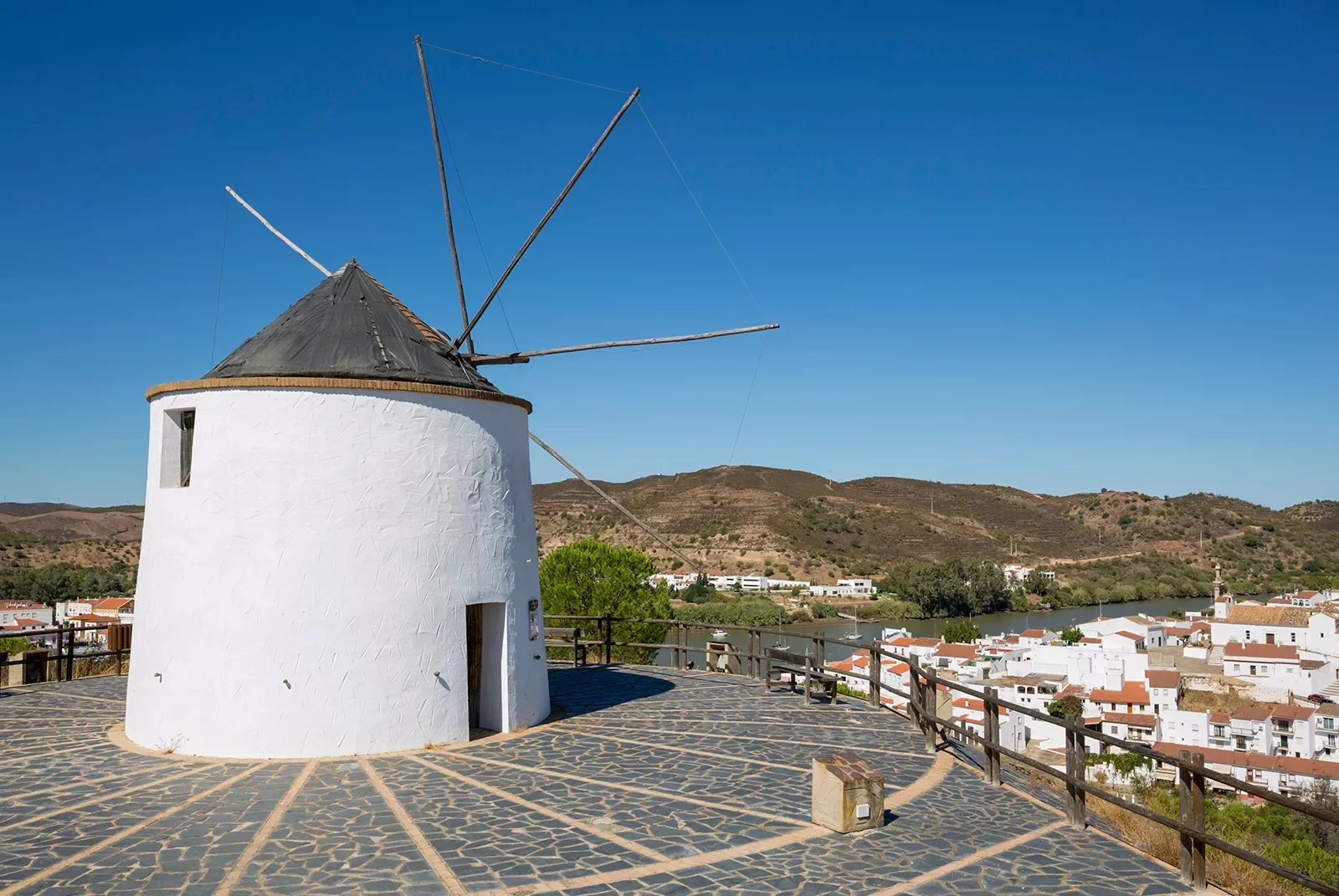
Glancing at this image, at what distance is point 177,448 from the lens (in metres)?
10.1

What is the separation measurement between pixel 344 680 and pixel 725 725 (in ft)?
14.4

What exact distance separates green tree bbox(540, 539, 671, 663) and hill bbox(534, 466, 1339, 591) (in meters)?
39.6

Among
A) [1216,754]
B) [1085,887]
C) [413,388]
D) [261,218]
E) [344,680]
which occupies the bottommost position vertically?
[1216,754]

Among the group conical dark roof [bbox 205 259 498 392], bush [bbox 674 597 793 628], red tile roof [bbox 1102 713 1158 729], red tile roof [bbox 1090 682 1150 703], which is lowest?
red tile roof [bbox 1102 713 1158 729]

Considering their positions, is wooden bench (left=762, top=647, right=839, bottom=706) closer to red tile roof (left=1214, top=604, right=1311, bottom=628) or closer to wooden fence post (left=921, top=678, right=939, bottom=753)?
Result: wooden fence post (left=921, top=678, right=939, bottom=753)

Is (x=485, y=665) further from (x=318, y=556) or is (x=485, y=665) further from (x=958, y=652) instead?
(x=958, y=652)

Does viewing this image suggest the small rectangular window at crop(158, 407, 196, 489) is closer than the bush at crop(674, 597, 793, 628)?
Yes

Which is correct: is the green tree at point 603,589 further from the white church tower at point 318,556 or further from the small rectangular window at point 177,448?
the small rectangular window at point 177,448

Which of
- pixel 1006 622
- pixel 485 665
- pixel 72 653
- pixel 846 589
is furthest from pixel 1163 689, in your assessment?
pixel 72 653

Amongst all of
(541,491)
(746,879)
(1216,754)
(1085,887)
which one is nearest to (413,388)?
(746,879)

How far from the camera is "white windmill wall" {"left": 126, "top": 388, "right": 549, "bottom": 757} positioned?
29.7ft

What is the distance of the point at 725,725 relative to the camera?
1077 centimetres

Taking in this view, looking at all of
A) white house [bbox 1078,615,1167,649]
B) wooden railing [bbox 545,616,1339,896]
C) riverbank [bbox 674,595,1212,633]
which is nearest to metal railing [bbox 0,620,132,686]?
wooden railing [bbox 545,616,1339,896]

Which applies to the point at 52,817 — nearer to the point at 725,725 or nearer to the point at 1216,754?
the point at 725,725
